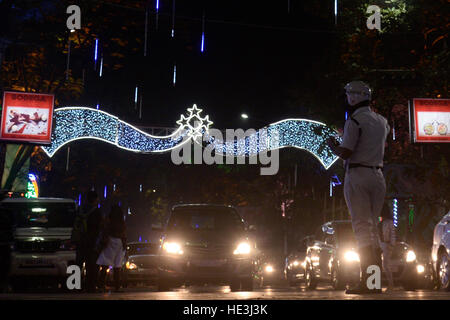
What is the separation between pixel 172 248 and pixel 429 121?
7854 millimetres

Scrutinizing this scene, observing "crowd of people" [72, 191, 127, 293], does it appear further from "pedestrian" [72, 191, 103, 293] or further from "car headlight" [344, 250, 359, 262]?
"car headlight" [344, 250, 359, 262]

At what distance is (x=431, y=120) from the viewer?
57.3 feet

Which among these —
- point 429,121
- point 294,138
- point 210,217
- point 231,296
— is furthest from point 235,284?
point 294,138

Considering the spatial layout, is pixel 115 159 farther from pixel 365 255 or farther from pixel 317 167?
pixel 365 255

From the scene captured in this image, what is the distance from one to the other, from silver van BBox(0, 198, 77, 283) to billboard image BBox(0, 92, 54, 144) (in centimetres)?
364

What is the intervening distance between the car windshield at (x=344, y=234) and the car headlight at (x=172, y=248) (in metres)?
4.26

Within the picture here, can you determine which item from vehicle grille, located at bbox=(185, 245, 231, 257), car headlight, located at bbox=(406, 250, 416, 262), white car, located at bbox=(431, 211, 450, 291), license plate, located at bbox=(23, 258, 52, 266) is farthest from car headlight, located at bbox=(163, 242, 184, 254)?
car headlight, located at bbox=(406, 250, 416, 262)

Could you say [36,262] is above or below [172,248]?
below

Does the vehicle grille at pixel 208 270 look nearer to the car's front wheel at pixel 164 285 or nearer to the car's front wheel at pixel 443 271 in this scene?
the car's front wheel at pixel 164 285

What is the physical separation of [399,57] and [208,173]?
28518 mm

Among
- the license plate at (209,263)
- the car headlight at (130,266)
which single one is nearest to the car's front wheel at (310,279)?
the license plate at (209,263)

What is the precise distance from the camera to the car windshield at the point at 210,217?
1420 cm

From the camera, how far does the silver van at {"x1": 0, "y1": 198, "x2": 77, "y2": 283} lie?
14.8 metres

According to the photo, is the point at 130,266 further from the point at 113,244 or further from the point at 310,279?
the point at 113,244
